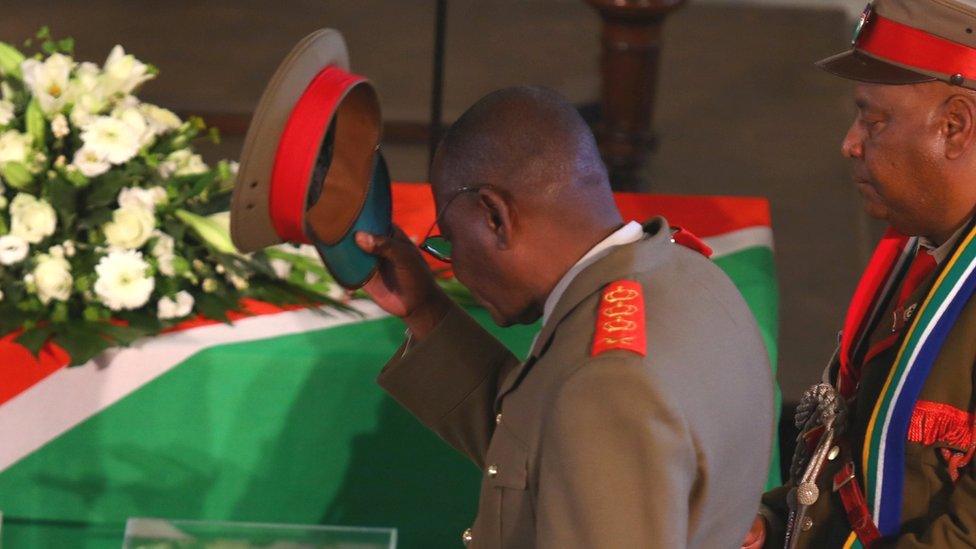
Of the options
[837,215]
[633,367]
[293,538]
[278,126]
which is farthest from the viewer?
[837,215]

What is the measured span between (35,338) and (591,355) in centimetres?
128

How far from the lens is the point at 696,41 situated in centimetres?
559

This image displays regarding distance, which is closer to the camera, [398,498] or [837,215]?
[398,498]

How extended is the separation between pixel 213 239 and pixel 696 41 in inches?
133

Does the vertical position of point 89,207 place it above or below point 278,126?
below

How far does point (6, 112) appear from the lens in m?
2.52

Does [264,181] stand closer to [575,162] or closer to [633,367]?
[575,162]

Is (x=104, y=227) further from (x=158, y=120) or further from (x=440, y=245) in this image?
(x=440, y=245)

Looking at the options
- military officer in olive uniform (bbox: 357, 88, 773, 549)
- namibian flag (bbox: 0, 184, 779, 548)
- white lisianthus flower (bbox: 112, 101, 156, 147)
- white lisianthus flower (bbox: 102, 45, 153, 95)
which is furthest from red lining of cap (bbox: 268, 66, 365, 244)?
white lisianthus flower (bbox: 102, 45, 153, 95)

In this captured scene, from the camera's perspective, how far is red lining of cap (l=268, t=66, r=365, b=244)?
1.49 metres

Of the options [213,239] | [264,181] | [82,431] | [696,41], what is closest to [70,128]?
[213,239]

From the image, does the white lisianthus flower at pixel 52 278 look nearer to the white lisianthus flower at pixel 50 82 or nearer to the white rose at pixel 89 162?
the white rose at pixel 89 162

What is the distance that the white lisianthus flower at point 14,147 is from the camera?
245 centimetres

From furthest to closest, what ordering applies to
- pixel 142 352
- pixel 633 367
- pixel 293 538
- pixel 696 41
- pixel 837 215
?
pixel 696 41
pixel 837 215
pixel 142 352
pixel 293 538
pixel 633 367
